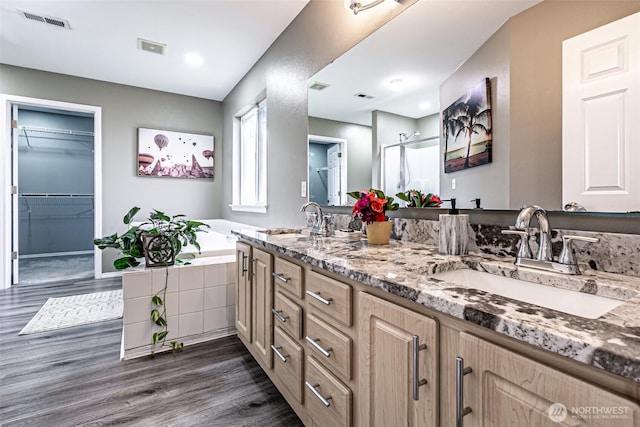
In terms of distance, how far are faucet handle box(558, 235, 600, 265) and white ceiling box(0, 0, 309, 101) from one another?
95.2 inches

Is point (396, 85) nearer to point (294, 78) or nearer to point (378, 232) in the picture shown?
point (378, 232)

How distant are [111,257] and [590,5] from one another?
4978mm

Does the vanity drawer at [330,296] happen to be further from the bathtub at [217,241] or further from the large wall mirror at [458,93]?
the bathtub at [217,241]

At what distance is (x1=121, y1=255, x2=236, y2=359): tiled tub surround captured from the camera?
2.06 metres

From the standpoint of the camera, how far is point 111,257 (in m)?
4.19

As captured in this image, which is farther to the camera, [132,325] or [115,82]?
[115,82]

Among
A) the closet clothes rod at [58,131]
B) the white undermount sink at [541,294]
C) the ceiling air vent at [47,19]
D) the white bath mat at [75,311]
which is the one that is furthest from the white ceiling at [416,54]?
the closet clothes rod at [58,131]

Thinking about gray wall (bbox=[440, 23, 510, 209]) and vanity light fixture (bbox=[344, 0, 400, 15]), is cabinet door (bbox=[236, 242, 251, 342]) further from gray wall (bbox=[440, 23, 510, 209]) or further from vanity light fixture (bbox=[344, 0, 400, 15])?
vanity light fixture (bbox=[344, 0, 400, 15])

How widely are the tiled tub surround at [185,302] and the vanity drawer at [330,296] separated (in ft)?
4.42

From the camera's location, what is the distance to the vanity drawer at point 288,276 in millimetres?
1285

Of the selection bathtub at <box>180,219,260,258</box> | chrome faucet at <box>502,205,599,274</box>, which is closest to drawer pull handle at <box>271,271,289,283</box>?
chrome faucet at <box>502,205,599,274</box>

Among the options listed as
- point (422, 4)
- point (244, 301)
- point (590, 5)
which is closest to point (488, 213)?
point (590, 5)

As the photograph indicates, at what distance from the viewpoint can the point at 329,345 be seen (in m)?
1.09

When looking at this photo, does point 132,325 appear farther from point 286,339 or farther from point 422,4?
point 422,4
